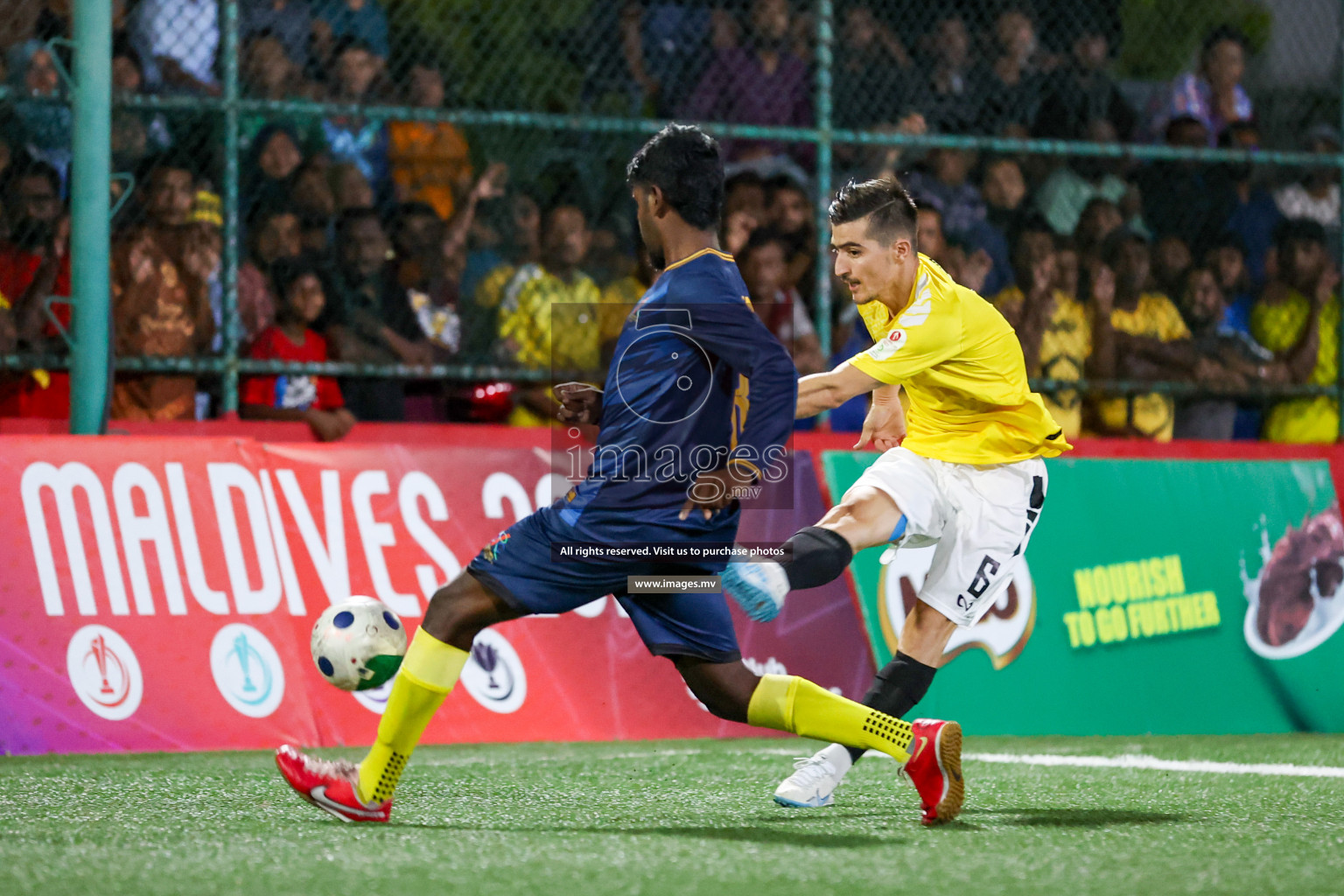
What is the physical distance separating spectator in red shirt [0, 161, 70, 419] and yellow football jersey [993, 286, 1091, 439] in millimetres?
4795

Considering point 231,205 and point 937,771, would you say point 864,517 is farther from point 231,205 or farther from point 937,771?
point 231,205

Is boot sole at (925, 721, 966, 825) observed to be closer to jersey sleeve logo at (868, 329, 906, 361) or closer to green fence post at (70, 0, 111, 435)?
jersey sleeve logo at (868, 329, 906, 361)

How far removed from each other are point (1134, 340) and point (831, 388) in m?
4.74

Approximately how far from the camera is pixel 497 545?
15.1ft

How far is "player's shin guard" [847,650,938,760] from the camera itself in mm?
5355

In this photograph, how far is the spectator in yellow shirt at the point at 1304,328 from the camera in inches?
377

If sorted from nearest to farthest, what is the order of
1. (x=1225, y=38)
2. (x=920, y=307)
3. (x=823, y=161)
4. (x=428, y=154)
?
1. (x=920, y=307)
2. (x=823, y=161)
3. (x=428, y=154)
4. (x=1225, y=38)

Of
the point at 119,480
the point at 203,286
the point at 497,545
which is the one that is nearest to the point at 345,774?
the point at 497,545

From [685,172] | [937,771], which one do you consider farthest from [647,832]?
[685,172]

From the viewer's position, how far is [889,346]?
17.2 ft

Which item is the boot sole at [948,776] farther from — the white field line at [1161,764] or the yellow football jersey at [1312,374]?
the yellow football jersey at [1312,374]

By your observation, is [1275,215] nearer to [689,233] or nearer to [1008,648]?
[1008,648]

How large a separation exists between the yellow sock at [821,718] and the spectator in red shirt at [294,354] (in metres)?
3.74

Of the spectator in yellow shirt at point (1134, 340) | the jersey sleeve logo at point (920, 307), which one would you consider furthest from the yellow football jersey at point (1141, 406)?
the jersey sleeve logo at point (920, 307)
